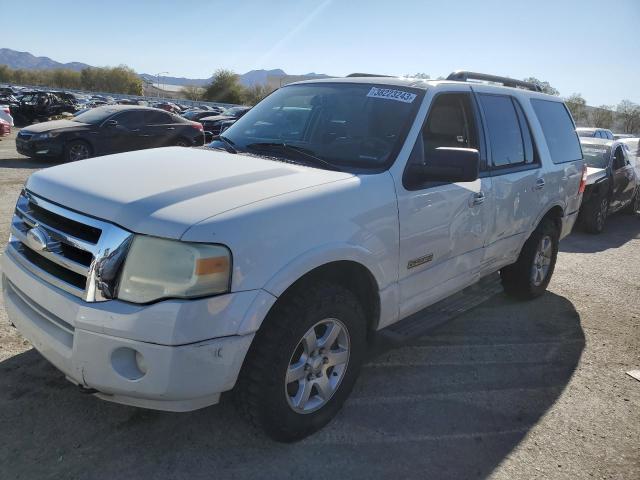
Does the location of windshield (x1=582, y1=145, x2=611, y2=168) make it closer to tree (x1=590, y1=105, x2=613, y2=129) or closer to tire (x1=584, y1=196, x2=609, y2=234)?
tire (x1=584, y1=196, x2=609, y2=234)

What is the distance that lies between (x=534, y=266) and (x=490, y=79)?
181 cm

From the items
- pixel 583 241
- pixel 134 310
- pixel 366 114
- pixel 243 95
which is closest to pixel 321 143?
pixel 366 114

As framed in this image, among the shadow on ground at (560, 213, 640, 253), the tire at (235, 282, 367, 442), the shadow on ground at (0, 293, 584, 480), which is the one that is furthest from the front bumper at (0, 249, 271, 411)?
the shadow on ground at (560, 213, 640, 253)

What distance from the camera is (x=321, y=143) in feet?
11.1

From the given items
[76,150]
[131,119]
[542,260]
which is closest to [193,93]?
[131,119]

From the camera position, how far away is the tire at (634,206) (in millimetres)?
10867

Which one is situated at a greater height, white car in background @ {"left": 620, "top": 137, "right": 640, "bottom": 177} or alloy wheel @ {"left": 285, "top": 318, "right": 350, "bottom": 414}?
white car in background @ {"left": 620, "top": 137, "right": 640, "bottom": 177}

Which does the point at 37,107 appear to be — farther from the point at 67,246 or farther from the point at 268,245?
the point at 268,245

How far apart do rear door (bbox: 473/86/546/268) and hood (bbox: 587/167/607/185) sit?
4.77 metres

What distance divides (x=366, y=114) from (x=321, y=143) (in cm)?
36

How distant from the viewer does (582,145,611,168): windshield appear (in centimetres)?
952

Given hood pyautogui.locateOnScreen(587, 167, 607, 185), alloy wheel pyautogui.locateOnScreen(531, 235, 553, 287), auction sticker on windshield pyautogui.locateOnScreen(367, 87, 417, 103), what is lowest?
alloy wheel pyautogui.locateOnScreen(531, 235, 553, 287)

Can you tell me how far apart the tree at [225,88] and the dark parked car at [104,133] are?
245 feet

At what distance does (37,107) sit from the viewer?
2536 centimetres
